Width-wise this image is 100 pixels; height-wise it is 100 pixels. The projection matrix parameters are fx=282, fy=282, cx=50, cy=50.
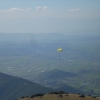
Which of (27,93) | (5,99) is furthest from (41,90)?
(5,99)

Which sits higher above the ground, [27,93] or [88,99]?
[88,99]

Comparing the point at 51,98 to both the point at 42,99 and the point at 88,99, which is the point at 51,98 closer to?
the point at 42,99

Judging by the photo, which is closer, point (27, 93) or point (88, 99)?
point (88, 99)

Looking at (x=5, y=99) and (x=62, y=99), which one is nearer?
(x=62, y=99)

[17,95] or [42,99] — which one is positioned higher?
[42,99]

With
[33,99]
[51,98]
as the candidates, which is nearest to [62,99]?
[51,98]

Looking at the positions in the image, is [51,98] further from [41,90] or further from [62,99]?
[41,90]

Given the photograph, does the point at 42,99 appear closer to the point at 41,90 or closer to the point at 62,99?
the point at 62,99
